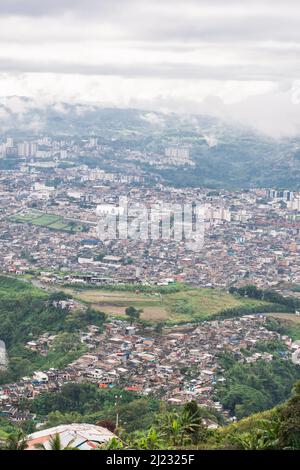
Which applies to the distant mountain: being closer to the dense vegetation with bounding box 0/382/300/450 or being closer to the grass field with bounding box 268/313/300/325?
the grass field with bounding box 268/313/300/325

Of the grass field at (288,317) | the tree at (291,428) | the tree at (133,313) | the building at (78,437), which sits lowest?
the grass field at (288,317)

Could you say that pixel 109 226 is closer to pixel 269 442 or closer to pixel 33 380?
pixel 33 380

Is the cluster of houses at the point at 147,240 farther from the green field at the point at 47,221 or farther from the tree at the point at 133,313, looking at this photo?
the tree at the point at 133,313

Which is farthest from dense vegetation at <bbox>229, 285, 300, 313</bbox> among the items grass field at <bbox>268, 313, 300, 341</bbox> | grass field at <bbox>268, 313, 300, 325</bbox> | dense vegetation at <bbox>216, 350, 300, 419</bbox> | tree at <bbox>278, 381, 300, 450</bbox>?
tree at <bbox>278, 381, 300, 450</bbox>

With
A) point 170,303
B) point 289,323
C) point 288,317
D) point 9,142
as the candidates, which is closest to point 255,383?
point 289,323

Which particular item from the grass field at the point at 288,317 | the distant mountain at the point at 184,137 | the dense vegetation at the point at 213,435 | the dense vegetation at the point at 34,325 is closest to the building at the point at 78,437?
the dense vegetation at the point at 213,435
